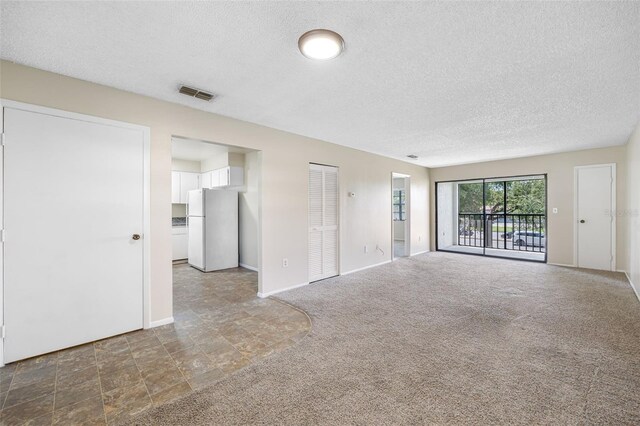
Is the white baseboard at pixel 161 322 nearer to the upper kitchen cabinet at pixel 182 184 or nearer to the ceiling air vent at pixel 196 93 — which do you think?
the ceiling air vent at pixel 196 93

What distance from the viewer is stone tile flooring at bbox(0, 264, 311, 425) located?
1.73 m

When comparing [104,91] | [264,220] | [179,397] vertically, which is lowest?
[179,397]

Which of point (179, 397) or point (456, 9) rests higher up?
point (456, 9)

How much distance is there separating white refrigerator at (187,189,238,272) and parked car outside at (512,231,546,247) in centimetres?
758

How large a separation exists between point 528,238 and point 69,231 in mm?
9521

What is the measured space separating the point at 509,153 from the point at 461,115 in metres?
3.15

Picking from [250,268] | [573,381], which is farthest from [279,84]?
[250,268]

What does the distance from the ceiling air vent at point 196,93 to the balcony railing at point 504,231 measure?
7246mm

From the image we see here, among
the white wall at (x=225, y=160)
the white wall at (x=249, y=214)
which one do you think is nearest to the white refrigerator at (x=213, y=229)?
the white wall at (x=249, y=214)

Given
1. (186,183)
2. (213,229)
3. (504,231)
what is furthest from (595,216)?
(186,183)

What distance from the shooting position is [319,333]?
8.96ft

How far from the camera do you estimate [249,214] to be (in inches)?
228

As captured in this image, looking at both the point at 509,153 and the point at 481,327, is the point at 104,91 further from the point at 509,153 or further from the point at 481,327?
the point at 509,153

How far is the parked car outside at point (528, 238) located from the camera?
7453 mm
